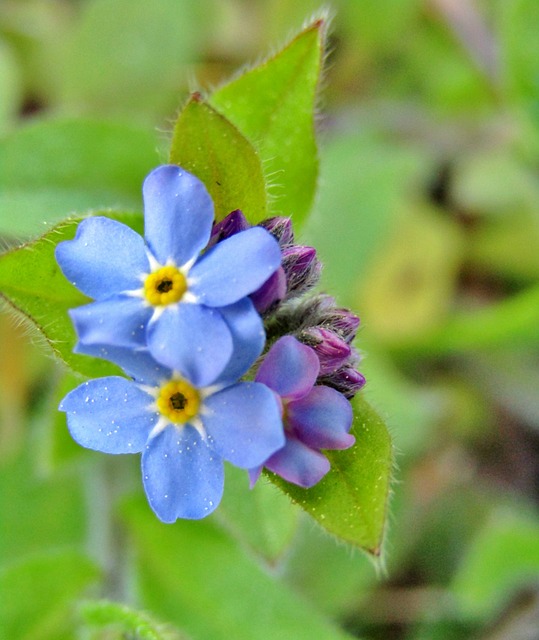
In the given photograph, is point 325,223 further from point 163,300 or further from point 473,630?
point 163,300

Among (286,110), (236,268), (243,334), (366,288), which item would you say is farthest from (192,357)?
(366,288)

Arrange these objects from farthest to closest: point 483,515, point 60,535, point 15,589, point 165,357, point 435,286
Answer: point 435,286, point 483,515, point 60,535, point 15,589, point 165,357

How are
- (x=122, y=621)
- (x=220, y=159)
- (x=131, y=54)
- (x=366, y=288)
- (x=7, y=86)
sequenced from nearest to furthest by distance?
(x=220, y=159)
(x=122, y=621)
(x=7, y=86)
(x=366, y=288)
(x=131, y=54)

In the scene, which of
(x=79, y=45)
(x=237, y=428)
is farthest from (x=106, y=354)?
(x=79, y=45)

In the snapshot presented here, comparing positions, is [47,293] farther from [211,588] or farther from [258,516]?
[211,588]

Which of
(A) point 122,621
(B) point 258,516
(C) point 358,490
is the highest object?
(C) point 358,490

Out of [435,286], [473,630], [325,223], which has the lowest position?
[473,630]
